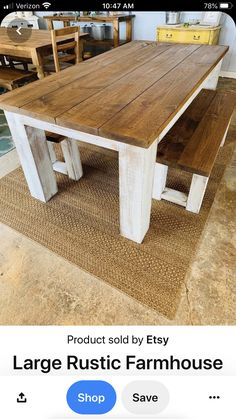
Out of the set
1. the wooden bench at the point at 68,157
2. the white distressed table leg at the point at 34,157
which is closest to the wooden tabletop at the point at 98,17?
the wooden bench at the point at 68,157

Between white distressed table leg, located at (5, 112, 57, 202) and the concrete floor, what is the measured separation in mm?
305

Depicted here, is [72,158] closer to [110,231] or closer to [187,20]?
[110,231]

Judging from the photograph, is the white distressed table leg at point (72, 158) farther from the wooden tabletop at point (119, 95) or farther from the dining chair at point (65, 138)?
the wooden tabletop at point (119, 95)

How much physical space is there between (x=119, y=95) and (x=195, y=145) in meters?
0.46

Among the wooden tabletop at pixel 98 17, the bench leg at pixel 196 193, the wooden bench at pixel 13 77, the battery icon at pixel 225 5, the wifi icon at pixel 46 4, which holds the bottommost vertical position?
the bench leg at pixel 196 193

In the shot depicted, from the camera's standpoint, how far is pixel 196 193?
1.40 meters

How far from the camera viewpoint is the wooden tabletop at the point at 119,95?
96 centimetres

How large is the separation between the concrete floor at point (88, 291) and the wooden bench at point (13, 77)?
5.15 feet

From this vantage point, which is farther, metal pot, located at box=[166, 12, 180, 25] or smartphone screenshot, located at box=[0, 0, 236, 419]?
metal pot, located at box=[166, 12, 180, 25]

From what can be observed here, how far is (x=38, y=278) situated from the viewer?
48.6 inches

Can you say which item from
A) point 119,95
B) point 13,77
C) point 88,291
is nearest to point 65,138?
point 119,95

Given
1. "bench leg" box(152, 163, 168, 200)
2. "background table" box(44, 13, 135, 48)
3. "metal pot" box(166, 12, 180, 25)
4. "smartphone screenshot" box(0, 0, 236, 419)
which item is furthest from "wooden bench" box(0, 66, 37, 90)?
"metal pot" box(166, 12, 180, 25)

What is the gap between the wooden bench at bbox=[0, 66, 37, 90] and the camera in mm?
2318

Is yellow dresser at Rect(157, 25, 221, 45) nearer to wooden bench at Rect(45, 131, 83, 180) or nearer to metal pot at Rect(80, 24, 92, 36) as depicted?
metal pot at Rect(80, 24, 92, 36)
